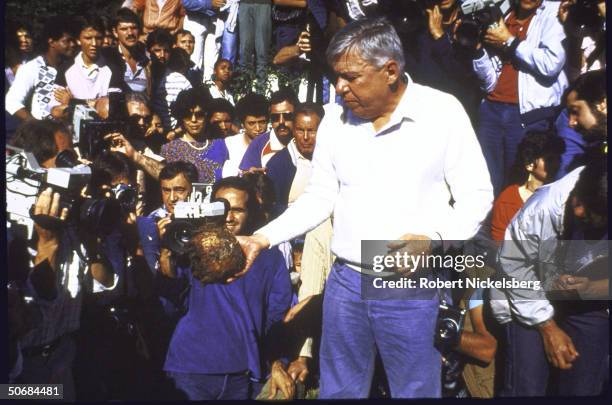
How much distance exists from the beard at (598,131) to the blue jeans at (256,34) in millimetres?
1689

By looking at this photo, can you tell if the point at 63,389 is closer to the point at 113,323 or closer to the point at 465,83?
the point at 113,323

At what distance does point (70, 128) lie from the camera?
395 cm

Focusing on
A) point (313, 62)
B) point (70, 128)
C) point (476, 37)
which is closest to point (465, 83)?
point (476, 37)

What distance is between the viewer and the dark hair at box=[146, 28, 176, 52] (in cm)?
422

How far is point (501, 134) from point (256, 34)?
140cm

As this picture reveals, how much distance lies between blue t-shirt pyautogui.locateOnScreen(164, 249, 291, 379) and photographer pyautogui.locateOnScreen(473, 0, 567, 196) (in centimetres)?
132

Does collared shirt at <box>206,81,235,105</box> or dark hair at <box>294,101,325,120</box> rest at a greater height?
collared shirt at <box>206,81,235,105</box>

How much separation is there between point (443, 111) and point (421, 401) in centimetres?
126

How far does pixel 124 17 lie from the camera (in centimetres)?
415

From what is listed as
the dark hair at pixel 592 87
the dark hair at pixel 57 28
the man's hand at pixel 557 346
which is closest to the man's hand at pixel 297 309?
the man's hand at pixel 557 346

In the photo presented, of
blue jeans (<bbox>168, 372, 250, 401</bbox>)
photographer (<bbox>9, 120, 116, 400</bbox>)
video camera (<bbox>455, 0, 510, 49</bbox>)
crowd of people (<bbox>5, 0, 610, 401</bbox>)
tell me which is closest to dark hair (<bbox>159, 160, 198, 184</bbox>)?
crowd of people (<bbox>5, 0, 610, 401</bbox>)

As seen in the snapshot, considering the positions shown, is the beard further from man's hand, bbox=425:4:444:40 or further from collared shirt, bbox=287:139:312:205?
collared shirt, bbox=287:139:312:205

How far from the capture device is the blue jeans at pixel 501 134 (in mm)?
3984

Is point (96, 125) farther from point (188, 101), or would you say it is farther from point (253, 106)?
point (253, 106)
